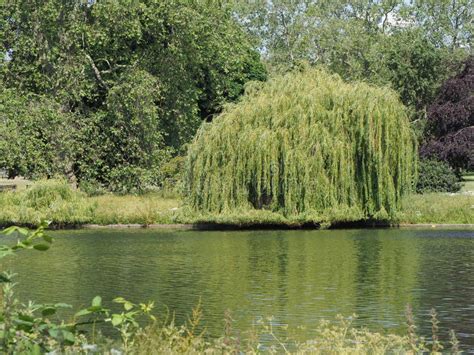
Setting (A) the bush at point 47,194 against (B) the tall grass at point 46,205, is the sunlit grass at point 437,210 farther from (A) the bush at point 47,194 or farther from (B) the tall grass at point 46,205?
(A) the bush at point 47,194

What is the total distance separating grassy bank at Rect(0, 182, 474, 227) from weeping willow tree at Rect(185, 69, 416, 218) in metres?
0.64

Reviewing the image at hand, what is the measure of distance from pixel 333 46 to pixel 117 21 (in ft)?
125

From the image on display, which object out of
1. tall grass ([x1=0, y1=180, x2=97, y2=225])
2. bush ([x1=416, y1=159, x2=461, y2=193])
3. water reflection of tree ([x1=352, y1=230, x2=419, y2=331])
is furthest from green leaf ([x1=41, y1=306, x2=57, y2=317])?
bush ([x1=416, y1=159, x2=461, y2=193])

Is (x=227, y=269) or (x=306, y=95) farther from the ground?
(x=306, y=95)

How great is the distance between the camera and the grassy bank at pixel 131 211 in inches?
1379

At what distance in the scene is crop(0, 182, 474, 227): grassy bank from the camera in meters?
35.0

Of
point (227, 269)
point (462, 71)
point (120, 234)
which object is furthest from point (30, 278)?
point (462, 71)

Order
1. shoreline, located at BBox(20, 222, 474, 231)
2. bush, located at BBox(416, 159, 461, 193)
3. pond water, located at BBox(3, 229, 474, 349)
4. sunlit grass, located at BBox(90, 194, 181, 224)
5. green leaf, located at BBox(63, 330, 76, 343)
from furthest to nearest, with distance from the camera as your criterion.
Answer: bush, located at BBox(416, 159, 461, 193)
sunlit grass, located at BBox(90, 194, 181, 224)
shoreline, located at BBox(20, 222, 474, 231)
pond water, located at BBox(3, 229, 474, 349)
green leaf, located at BBox(63, 330, 76, 343)

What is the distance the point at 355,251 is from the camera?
2636 centimetres

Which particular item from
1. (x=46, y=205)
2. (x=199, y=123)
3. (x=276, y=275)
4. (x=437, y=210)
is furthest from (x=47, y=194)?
(x=276, y=275)

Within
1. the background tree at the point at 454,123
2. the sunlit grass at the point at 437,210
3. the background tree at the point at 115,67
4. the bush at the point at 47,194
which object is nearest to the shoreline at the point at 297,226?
the sunlit grass at the point at 437,210

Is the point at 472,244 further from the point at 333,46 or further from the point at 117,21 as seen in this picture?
the point at 333,46

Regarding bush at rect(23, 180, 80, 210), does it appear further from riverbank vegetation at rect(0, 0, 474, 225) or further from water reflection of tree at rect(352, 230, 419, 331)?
water reflection of tree at rect(352, 230, 419, 331)

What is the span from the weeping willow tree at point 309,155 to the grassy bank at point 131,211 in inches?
25.1
